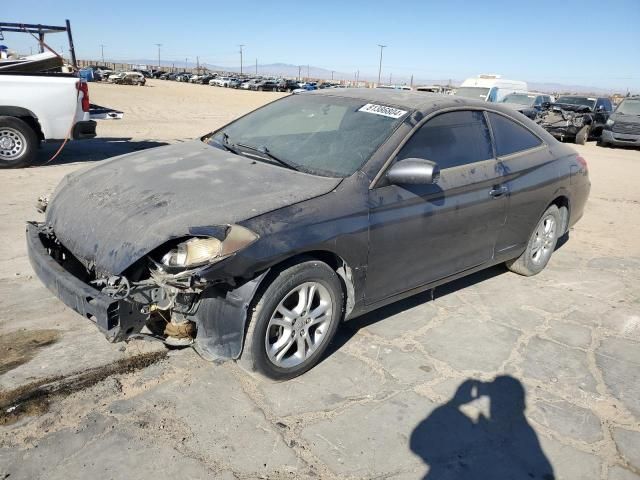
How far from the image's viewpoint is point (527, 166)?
14.7 feet

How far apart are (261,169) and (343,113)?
89 centimetres

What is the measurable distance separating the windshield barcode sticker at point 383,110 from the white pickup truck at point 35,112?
21.3ft

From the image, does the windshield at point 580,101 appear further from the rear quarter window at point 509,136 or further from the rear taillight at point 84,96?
the rear taillight at point 84,96

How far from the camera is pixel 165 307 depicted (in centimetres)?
268

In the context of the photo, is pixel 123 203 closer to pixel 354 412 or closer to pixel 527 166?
pixel 354 412

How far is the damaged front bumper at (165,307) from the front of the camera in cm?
254

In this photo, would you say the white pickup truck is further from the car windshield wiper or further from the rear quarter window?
the rear quarter window

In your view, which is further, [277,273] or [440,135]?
[440,135]

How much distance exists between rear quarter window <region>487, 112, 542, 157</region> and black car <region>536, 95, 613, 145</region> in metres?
14.3

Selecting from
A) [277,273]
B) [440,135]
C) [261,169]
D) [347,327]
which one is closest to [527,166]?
[440,135]

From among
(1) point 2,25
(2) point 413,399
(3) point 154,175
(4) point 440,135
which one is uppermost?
(1) point 2,25

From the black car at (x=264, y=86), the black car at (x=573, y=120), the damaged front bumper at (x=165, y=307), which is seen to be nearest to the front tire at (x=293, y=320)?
the damaged front bumper at (x=165, y=307)

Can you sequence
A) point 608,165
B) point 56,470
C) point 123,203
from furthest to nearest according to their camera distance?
point 608,165 < point 123,203 < point 56,470

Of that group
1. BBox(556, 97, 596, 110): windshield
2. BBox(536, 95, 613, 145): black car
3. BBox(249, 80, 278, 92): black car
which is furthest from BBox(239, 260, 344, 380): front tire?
BBox(249, 80, 278, 92): black car
